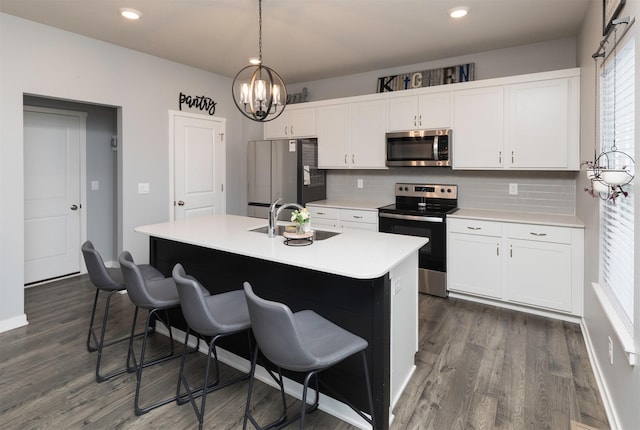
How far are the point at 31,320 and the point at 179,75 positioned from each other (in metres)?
3.06

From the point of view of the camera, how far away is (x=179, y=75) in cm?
454

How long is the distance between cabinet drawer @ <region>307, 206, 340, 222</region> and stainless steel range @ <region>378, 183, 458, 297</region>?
0.62 m

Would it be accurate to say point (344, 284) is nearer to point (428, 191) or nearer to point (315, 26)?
point (315, 26)

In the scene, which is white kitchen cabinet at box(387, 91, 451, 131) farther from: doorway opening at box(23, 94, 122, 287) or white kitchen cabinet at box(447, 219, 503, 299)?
doorway opening at box(23, 94, 122, 287)

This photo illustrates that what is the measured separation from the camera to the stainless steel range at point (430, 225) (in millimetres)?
3816

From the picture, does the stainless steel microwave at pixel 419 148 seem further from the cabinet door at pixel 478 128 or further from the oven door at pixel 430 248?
the oven door at pixel 430 248

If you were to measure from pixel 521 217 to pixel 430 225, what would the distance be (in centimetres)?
85

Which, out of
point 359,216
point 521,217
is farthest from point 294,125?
point 521,217

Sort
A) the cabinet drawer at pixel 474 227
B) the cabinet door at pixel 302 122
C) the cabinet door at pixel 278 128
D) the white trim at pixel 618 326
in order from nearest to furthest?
the white trim at pixel 618 326
the cabinet drawer at pixel 474 227
the cabinet door at pixel 302 122
the cabinet door at pixel 278 128

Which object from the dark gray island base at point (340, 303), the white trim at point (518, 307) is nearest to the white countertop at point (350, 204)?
the white trim at point (518, 307)

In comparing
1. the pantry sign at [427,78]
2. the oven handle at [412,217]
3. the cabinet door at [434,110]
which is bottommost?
the oven handle at [412,217]

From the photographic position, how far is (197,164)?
4.80m

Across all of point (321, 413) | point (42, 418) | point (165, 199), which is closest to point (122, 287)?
point (42, 418)

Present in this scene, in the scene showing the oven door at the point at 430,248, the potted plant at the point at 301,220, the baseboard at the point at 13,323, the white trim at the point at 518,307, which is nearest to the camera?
the potted plant at the point at 301,220
